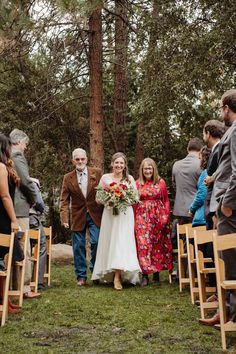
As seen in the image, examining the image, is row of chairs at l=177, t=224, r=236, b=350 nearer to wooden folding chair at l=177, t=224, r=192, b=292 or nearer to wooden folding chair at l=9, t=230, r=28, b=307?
wooden folding chair at l=177, t=224, r=192, b=292

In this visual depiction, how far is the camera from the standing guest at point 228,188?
5.03m

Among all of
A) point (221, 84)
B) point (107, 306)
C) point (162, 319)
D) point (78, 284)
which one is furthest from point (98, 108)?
point (162, 319)

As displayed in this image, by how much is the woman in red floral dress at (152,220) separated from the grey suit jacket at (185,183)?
0.29m

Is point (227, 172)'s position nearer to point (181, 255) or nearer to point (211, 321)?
point (211, 321)

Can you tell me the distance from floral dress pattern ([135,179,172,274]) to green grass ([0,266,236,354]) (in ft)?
3.54

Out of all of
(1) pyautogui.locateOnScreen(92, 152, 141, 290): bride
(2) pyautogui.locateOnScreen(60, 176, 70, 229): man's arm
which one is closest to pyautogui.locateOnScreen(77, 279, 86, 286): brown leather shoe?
(1) pyautogui.locateOnScreen(92, 152, 141, 290): bride

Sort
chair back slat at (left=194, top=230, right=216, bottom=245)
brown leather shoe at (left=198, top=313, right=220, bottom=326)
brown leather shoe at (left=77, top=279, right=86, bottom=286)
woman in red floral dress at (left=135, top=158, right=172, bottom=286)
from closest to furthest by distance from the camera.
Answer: brown leather shoe at (left=198, top=313, right=220, bottom=326), chair back slat at (left=194, top=230, right=216, bottom=245), brown leather shoe at (left=77, top=279, right=86, bottom=286), woman in red floral dress at (left=135, top=158, right=172, bottom=286)

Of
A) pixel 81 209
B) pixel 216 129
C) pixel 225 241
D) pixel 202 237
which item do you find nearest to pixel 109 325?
pixel 202 237

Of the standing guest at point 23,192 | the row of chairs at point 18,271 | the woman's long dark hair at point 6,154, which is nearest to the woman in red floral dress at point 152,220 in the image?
the row of chairs at point 18,271

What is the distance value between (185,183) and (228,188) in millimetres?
4252

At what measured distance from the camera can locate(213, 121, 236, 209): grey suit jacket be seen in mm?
5004

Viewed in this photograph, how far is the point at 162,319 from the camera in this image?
604 centimetres

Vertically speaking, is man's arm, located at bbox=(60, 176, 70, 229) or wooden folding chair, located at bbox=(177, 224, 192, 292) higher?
man's arm, located at bbox=(60, 176, 70, 229)

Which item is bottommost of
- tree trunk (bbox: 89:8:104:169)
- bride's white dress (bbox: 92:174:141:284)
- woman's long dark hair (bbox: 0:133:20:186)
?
bride's white dress (bbox: 92:174:141:284)
